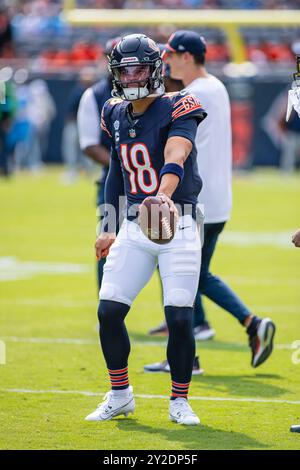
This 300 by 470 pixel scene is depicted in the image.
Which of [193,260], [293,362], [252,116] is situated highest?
[193,260]

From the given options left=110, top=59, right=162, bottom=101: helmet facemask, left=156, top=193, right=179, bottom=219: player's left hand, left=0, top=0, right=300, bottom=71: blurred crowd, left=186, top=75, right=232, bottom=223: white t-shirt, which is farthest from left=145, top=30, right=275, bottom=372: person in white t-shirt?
left=0, top=0, right=300, bottom=71: blurred crowd

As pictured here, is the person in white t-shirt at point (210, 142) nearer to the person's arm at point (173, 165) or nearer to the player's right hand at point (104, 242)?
the player's right hand at point (104, 242)

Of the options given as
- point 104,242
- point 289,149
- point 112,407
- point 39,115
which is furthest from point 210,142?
point 39,115

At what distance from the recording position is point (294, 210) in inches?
644

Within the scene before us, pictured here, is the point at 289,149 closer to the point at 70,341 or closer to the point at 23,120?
the point at 23,120

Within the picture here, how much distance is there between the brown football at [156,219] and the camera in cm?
517

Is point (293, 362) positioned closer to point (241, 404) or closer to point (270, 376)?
point (270, 376)

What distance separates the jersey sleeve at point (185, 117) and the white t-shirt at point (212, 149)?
4.56 ft

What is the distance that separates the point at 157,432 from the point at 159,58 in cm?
195

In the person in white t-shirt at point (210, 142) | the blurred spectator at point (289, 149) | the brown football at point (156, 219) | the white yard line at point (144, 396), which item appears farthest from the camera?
the blurred spectator at point (289, 149)

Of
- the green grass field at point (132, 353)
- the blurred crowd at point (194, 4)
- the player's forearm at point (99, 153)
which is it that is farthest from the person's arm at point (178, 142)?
the blurred crowd at point (194, 4)
